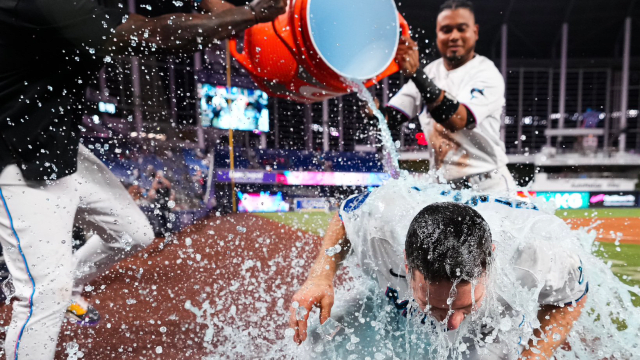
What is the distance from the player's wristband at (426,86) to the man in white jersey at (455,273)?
523 millimetres

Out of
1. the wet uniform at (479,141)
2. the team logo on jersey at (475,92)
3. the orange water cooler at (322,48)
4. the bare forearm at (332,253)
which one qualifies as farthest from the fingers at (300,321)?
the team logo on jersey at (475,92)

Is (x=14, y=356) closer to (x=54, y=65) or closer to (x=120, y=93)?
(x=54, y=65)

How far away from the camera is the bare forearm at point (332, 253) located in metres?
1.27

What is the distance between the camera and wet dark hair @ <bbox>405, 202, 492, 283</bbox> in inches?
34.6

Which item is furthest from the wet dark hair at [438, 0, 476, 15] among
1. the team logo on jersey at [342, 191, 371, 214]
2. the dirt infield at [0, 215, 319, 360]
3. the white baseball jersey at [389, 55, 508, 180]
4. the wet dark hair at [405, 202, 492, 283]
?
the dirt infield at [0, 215, 319, 360]

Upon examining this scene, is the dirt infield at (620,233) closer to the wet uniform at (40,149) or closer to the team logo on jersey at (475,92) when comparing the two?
the team logo on jersey at (475,92)

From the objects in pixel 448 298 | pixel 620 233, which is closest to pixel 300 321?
pixel 448 298

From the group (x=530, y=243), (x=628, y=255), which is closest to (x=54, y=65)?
(x=530, y=243)

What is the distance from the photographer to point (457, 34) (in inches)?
81.7

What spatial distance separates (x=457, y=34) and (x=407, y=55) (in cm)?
64

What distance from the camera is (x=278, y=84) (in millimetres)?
1552

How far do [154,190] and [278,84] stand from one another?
20.7 feet

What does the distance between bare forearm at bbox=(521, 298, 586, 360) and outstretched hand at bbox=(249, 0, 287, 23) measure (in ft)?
4.24

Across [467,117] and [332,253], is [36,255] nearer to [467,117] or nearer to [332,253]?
[332,253]
